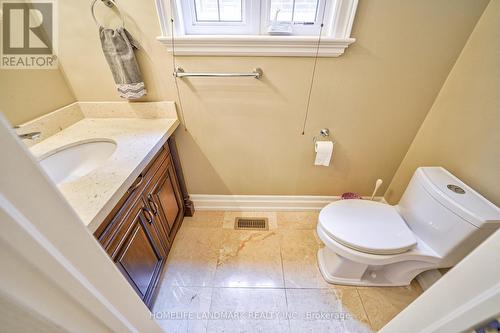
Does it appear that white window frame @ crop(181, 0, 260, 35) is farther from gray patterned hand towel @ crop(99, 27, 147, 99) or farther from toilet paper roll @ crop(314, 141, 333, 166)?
toilet paper roll @ crop(314, 141, 333, 166)

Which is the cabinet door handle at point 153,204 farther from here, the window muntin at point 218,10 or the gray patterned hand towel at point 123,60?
the window muntin at point 218,10

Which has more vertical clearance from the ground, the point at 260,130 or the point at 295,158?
the point at 260,130

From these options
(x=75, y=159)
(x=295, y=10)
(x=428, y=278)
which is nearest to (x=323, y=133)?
(x=295, y=10)

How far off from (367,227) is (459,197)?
43 centimetres

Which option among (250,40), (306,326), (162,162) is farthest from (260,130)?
(306,326)

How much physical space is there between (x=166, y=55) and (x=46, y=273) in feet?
3.86

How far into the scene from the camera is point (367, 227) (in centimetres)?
109

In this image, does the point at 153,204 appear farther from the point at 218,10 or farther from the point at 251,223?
the point at 218,10

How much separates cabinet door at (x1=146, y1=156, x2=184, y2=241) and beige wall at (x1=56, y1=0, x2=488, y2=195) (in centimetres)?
22

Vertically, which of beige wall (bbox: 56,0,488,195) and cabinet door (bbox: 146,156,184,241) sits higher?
beige wall (bbox: 56,0,488,195)

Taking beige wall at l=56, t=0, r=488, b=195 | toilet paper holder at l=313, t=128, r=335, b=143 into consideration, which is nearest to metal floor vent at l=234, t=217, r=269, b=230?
beige wall at l=56, t=0, r=488, b=195

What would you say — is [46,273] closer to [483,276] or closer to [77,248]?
[77,248]

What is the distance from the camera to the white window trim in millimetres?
1003

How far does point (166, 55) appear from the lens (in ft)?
3.66
